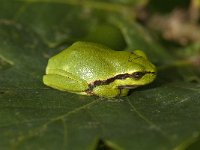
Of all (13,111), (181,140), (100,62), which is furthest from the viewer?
(100,62)

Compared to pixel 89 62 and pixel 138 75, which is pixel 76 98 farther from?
pixel 138 75

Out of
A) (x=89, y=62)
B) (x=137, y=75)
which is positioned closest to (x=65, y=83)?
(x=89, y=62)

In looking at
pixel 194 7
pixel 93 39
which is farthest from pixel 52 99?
pixel 194 7

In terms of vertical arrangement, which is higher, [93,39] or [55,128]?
[93,39]

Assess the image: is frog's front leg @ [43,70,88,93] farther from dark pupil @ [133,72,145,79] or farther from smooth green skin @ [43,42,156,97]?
dark pupil @ [133,72,145,79]

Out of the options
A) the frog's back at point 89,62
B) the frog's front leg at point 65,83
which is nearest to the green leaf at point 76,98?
the frog's front leg at point 65,83

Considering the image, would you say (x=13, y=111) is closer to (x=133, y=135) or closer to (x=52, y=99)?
(x=52, y=99)

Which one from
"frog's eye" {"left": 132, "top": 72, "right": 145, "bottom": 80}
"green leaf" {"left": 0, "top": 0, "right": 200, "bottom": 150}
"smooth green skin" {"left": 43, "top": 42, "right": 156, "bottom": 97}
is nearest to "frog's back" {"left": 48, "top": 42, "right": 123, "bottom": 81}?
"smooth green skin" {"left": 43, "top": 42, "right": 156, "bottom": 97}
